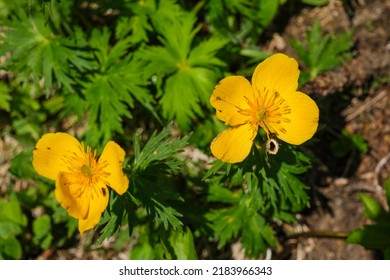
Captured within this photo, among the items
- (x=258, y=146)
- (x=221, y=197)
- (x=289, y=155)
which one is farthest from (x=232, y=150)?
(x=221, y=197)

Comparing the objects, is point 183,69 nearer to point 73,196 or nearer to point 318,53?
point 318,53

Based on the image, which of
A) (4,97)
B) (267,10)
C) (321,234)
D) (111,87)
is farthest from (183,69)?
(321,234)

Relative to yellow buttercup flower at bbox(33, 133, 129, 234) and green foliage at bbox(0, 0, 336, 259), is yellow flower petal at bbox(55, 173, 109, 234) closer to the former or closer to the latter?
yellow buttercup flower at bbox(33, 133, 129, 234)

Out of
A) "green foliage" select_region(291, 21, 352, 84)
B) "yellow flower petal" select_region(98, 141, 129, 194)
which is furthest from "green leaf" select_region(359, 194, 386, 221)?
"yellow flower petal" select_region(98, 141, 129, 194)

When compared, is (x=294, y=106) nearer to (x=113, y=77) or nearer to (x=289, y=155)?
(x=289, y=155)

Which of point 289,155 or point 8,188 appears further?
point 8,188

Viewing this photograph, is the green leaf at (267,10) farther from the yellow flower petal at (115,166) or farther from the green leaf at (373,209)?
the yellow flower petal at (115,166)
